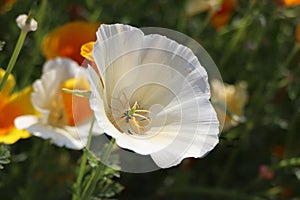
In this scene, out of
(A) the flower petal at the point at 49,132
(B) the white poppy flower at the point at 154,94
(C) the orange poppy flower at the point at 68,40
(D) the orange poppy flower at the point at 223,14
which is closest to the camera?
(B) the white poppy flower at the point at 154,94

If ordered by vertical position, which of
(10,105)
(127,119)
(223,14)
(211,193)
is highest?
(127,119)

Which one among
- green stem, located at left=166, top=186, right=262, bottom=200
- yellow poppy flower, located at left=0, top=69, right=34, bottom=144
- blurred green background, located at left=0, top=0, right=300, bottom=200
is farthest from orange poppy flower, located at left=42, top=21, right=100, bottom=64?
green stem, located at left=166, top=186, right=262, bottom=200

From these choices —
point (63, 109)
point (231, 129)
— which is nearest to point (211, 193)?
point (231, 129)

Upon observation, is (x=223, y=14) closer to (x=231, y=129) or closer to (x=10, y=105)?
(x=231, y=129)

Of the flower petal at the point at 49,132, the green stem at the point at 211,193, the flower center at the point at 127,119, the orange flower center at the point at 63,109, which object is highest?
the flower center at the point at 127,119

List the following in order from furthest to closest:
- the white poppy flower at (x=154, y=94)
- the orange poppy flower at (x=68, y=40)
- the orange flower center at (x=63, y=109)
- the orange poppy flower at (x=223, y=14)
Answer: the orange poppy flower at (x=223, y=14), the orange poppy flower at (x=68, y=40), the orange flower center at (x=63, y=109), the white poppy flower at (x=154, y=94)

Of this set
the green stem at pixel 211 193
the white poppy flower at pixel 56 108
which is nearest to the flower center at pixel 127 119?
the white poppy flower at pixel 56 108

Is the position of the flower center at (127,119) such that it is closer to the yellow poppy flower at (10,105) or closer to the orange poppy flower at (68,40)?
the yellow poppy flower at (10,105)
